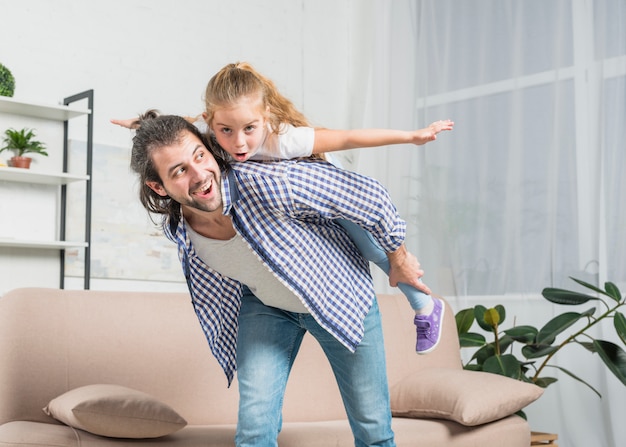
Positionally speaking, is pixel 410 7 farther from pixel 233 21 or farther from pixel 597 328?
pixel 597 328

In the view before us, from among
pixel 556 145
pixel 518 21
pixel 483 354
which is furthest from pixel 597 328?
pixel 518 21

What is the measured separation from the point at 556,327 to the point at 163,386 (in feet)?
5.55

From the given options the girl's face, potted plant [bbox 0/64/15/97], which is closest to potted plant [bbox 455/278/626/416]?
the girl's face

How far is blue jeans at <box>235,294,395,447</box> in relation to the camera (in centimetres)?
190

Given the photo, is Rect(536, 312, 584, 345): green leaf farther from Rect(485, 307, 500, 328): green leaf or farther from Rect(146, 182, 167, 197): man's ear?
Rect(146, 182, 167, 197): man's ear

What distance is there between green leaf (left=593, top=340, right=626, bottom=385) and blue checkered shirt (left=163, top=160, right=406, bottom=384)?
5.72ft

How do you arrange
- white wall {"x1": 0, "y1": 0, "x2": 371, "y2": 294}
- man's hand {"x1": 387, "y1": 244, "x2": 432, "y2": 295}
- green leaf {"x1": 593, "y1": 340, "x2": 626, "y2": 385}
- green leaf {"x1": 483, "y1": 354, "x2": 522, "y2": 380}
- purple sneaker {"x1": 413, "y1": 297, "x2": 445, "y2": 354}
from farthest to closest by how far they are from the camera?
1. white wall {"x1": 0, "y1": 0, "x2": 371, "y2": 294}
2. green leaf {"x1": 483, "y1": 354, "x2": 522, "y2": 380}
3. green leaf {"x1": 593, "y1": 340, "x2": 626, "y2": 385}
4. purple sneaker {"x1": 413, "y1": 297, "x2": 445, "y2": 354}
5. man's hand {"x1": 387, "y1": 244, "x2": 432, "y2": 295}

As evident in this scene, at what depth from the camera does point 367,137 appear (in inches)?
76.5

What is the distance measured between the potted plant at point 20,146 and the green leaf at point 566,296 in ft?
7.84

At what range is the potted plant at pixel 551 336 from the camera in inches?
132

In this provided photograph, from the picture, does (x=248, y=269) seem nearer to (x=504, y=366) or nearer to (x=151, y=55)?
(x=504, y=366)

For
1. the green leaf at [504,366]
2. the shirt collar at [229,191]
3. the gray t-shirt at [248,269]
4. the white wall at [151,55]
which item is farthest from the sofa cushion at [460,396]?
the white wall at [151,55]

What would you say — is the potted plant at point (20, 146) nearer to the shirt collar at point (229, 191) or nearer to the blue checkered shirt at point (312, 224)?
the blue checkered shirt at point (312, 224)

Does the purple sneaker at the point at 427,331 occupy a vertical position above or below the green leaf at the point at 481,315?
above
